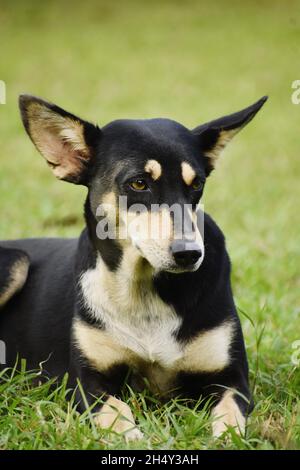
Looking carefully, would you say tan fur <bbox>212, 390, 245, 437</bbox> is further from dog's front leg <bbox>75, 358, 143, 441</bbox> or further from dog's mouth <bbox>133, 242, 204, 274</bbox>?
dog's mouth <bbox>133, 242, 204, 274</bbox>

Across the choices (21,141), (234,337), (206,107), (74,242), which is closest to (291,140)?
(206,107)

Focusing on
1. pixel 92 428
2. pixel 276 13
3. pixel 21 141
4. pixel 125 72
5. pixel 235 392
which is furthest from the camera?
pixel 276 13

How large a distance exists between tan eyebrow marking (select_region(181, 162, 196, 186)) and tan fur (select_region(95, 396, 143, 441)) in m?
1.14

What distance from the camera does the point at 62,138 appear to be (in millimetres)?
3906

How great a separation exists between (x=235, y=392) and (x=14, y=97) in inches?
427

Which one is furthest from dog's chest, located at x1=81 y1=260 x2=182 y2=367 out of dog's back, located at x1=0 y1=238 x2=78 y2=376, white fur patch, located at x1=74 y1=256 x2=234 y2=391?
dog's back, located at x1=0 y1=238 x2=78 y2=376

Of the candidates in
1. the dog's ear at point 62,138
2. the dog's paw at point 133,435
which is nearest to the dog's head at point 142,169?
the dog's ear at point 62,138

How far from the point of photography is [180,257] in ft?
11.0

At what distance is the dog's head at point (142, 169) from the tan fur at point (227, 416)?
70 cm

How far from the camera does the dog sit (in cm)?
361

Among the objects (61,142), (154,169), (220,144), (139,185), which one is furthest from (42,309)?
(220,144)

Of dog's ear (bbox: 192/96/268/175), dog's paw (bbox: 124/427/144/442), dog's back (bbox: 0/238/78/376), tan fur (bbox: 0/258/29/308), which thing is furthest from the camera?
tan fur (bbox: 0/258/29/308)
